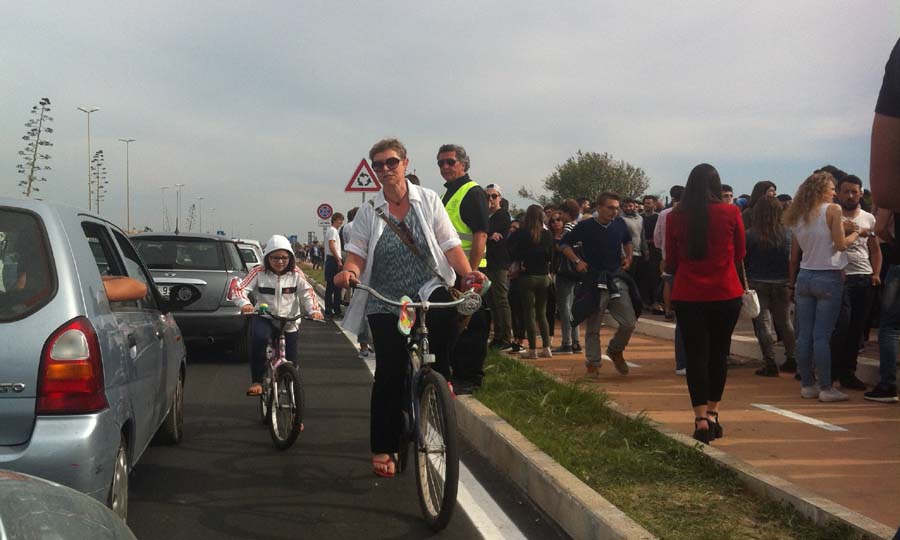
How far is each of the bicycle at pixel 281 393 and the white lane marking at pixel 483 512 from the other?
125 cm

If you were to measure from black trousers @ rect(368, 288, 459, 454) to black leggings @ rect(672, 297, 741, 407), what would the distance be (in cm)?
195

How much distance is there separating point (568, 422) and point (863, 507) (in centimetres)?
254

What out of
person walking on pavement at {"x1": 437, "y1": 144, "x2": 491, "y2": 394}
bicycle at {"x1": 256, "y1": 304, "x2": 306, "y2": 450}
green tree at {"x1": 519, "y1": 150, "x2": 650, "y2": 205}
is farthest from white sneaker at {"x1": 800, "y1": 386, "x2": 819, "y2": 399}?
green tree at {"x1": 519, "y1": 150, "x2": 650, "y2": 205}

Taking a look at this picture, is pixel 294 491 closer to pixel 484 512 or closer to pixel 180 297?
pixel 484 512

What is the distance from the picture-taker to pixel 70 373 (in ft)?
12.4

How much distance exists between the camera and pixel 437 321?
18.0 ft

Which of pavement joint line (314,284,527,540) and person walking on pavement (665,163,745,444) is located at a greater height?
person walking on pavement (665,163,745,444)

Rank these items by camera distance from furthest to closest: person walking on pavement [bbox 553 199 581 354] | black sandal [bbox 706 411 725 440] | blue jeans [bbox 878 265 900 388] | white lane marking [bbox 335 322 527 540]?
person walking on pavement [bbox 553 199 581 354] < blue jeans [bbox 878 265 900 388] < black sandal [bbox 706 411 725 440] < white lane marking [bbox 335 322 527 540]

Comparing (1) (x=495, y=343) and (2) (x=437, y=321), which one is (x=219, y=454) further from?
(1) (x=495, y=343)

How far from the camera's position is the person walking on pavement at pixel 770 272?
9.37m

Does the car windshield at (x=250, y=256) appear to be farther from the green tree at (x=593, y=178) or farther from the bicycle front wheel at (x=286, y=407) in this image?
the green tree at (x=593, y=178)

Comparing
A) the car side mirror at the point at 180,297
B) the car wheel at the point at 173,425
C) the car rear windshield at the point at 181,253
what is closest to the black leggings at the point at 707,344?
the car side mirror at the point at 180,297

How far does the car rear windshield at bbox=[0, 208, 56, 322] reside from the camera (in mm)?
3846

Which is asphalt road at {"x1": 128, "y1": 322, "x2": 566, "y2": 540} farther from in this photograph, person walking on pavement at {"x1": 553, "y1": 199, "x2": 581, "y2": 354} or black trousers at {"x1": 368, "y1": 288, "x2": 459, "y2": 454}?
person walking on pavement at {"x1": 553, "y1": 199, "x2": 581, "y2": 354}
